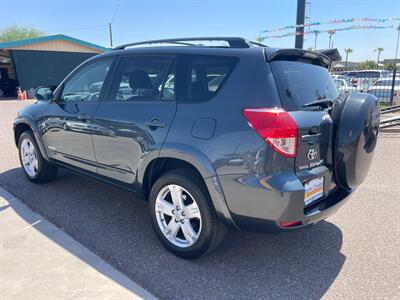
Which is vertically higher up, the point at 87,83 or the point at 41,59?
the point at 87,83

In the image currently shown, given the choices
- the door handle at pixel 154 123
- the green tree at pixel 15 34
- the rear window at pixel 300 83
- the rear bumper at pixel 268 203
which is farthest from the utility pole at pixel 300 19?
the green tree at pixel 15 34

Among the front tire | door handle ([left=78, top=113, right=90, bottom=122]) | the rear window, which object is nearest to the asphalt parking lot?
the front tire

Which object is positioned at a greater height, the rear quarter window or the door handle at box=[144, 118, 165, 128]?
the rear quarter window

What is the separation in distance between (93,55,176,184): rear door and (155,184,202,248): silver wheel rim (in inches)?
15.7

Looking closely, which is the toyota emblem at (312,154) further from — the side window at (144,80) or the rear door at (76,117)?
the rear door at (76,117)

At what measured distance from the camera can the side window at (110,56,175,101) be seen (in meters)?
2.95

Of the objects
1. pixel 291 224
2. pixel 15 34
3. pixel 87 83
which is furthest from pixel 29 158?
pixel 15 34

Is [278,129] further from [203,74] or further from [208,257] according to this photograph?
[208,257]

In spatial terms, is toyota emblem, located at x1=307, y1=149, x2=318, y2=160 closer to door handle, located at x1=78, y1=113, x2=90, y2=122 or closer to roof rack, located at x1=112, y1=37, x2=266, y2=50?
roof rack, located at x1=112, y1=37, x2=266, y2=50

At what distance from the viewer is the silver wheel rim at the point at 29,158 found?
466 centimetres

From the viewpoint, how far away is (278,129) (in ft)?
7.40

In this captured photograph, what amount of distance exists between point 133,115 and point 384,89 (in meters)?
13.7

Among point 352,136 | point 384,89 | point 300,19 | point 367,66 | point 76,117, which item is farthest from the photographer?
point 367,66

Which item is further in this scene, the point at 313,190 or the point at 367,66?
the point at 367,66
